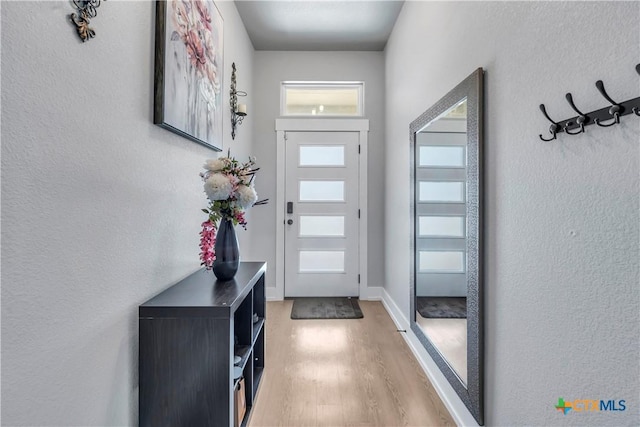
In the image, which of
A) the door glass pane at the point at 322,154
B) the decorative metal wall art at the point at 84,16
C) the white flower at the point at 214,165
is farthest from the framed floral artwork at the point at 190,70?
the door glass pane at the point at 322,154

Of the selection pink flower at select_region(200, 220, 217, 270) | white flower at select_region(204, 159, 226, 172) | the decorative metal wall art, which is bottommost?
pink flower at select_region(200, 220, 217, 270)

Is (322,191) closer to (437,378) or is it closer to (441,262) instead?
(441,262)

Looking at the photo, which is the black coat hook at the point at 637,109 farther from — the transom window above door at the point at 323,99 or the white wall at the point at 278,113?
the transom window above door at the point at 323,99

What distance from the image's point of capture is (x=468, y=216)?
150 cm

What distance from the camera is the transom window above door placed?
3.65 meters

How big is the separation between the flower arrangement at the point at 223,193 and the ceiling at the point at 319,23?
201 centimetres


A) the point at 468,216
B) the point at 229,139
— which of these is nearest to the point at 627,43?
the point at 468,216

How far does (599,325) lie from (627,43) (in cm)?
71

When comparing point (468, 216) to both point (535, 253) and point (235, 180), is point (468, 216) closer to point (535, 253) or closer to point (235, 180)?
point (535, 253)

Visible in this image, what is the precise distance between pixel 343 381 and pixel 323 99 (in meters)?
2.97

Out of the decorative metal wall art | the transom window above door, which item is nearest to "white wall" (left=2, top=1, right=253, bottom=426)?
the decorative metal wall art

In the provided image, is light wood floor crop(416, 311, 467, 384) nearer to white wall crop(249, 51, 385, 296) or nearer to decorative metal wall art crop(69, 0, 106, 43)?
white wall crop(249, 51, 385, 296)

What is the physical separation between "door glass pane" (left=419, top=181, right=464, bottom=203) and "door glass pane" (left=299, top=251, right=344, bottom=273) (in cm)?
167

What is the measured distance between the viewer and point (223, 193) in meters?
1.46
